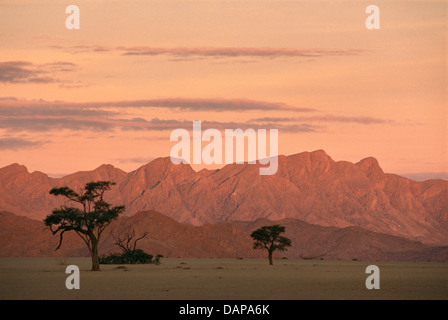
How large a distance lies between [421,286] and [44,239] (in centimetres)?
14652

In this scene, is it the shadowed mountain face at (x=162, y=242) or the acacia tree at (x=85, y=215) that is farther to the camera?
the shadowed mountain face at (x=162, y=242)

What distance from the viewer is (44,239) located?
183500 mm

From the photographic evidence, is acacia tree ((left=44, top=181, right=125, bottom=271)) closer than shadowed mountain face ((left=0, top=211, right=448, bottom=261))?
Yes

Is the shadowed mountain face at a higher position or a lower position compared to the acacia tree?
lower

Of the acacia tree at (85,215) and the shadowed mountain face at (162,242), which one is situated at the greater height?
the acacia tree at (85,215)

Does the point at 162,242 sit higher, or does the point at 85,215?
the point at 85,215

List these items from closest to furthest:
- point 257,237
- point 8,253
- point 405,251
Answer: point 257,237
point 8,253
point 405,251

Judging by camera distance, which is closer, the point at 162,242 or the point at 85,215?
the point at 85,215
